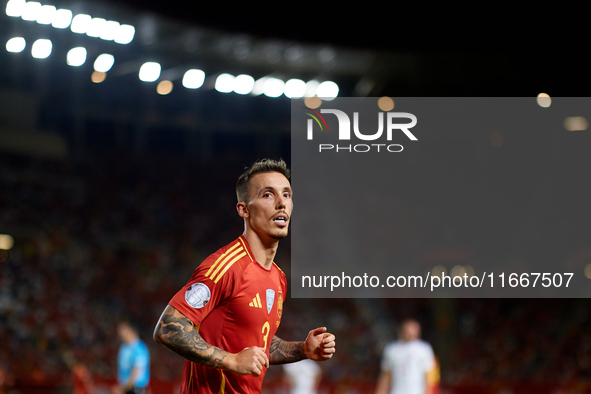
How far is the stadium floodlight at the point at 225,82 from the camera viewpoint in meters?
19.8

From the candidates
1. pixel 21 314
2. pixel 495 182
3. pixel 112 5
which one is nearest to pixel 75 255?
pixel 21 314

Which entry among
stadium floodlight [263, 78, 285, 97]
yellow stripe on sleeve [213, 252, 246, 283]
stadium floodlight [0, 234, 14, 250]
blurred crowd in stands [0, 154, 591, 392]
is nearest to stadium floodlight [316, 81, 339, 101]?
stadium floodlight [263, 78, 285, 97]

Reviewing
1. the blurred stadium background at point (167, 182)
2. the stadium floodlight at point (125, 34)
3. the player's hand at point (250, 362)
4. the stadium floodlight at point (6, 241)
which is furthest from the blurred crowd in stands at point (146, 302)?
the player's hand at point (250, 362)

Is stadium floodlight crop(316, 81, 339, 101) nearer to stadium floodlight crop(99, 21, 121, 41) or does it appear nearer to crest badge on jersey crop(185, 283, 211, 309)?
stadium floodlight crop(99, 21, 121, 41)

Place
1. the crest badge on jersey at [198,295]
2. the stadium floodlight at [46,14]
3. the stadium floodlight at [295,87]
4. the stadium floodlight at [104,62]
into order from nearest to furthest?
1. the crest badge on jersey at [198,295]
2. the stadium floodlight at [46,14]
3. the stadium floodlight at [104,62]
4. the stadium floodlight at [295,87]

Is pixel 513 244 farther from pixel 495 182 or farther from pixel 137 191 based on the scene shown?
pixel 137 191

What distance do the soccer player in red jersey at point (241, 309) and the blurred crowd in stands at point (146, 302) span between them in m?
13.2

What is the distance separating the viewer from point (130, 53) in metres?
17.4

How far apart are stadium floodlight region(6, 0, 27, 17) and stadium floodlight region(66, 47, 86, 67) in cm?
178

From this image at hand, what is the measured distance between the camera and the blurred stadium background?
1653 centimetres

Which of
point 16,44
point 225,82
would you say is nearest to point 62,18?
point 16,44

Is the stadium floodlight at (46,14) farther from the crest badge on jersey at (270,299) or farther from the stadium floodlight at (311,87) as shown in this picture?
the crest badge on jersey at (270,299)

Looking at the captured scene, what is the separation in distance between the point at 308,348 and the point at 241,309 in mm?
593

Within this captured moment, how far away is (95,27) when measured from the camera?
15391mm
